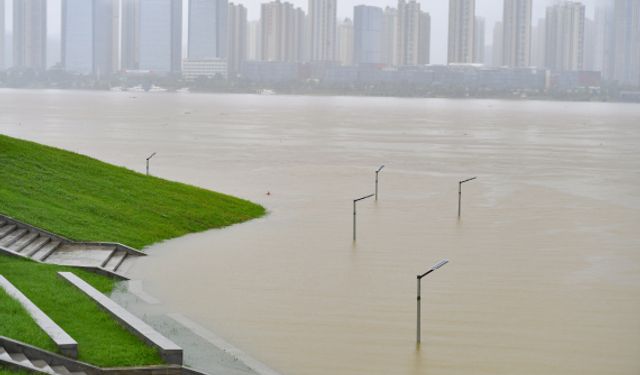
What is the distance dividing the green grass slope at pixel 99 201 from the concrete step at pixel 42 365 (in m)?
8.98

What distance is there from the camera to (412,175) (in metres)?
43.5

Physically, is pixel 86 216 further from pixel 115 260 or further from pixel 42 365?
pixel 42 365

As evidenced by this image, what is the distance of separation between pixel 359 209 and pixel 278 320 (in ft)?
47.7

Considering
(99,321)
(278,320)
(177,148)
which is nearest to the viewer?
(99,321)

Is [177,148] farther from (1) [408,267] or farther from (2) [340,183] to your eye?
(1) [408,267]

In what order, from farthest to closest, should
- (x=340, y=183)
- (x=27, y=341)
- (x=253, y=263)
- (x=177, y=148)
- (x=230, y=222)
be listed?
1. (x=177, y=148)
2. (x=340, y=183)
3. (x=230, y=222)
4. (x=253, y=263)
5. (x=27, y=341)

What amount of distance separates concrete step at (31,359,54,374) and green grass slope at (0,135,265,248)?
8.98 m

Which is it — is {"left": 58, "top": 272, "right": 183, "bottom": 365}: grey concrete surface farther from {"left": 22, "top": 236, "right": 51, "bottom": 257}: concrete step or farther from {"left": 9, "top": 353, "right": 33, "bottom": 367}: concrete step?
{"left": 22, "top": 236, "right": 51, "bottom": 257}: concrete step

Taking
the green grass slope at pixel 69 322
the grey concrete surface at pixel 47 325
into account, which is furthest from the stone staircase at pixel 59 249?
the grey concrete surface at pixel 47 325

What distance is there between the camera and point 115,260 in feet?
64.3

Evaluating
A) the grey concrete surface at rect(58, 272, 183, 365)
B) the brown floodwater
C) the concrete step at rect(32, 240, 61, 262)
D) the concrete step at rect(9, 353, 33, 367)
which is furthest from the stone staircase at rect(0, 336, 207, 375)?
the concrete step at rect(32, 240, 61, 262)

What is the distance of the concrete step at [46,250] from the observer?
18567 mm

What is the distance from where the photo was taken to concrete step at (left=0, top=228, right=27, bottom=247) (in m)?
18.5

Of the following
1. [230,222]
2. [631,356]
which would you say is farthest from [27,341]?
[230,222]
